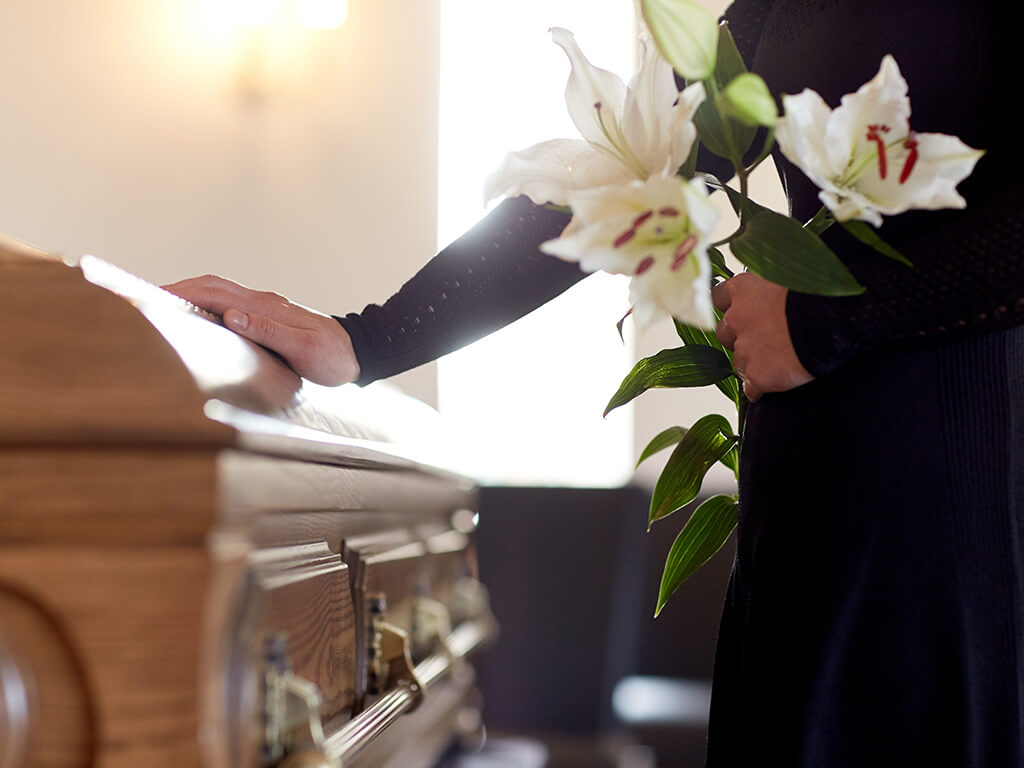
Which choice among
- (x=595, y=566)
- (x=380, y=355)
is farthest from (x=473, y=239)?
(x=595, y=566)

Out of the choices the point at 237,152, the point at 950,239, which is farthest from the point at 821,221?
the point at 237,152

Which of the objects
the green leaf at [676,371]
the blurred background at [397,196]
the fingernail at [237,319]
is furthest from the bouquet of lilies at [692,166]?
the blurred background at [397,196]

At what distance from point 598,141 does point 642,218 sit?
0.14 meters

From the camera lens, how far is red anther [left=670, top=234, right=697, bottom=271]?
48 centimetres

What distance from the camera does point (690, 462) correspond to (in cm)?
88

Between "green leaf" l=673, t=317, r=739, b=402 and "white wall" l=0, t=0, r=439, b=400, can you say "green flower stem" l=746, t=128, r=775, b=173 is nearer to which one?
"green leaf" l=673, t=317, r=739, b=402

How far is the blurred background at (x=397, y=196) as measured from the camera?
2.53 m

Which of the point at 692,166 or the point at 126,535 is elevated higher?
the point at 692,166

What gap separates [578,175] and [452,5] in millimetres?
2393

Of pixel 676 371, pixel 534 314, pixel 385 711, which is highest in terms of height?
pixel 534 314

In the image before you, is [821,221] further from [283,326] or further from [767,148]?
[283,326]

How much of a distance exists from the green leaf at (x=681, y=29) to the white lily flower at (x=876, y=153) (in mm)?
61

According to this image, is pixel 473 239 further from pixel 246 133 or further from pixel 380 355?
pixel 246 133

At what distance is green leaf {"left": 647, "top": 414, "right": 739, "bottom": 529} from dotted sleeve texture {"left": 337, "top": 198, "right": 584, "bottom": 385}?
20 centimetres
